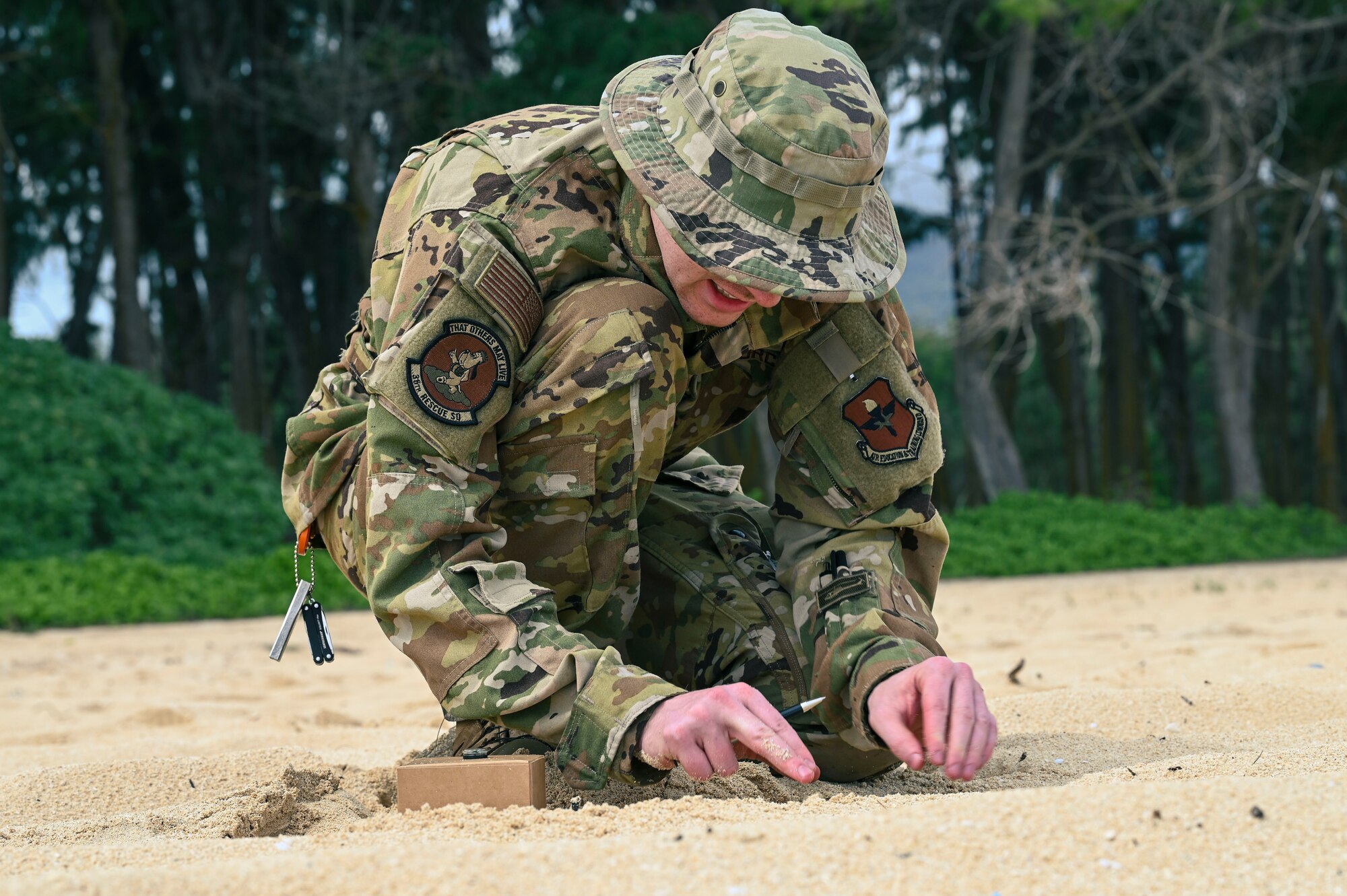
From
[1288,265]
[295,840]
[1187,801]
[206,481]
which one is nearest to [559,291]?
[295,840]

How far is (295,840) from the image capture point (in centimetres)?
150

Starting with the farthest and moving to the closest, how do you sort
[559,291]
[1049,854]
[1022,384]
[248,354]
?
[1022,384]
[248,354]
[559,291]
[1049,854]

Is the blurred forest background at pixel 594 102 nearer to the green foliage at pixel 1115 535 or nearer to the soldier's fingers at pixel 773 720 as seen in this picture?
the green foliage at pixel 1115 535

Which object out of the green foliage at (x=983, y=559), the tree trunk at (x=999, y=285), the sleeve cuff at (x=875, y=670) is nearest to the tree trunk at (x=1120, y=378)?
the tree trunk at (x=999, y=285)

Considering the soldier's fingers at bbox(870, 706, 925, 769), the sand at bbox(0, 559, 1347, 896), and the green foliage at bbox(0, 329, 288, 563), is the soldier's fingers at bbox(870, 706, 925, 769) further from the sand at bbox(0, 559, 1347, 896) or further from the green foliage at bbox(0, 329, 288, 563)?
the green foliage at bbox(0, 329, 288, 563)

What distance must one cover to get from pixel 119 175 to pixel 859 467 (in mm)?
10235

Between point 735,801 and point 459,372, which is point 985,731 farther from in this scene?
point 459,372

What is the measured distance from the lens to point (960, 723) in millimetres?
1650

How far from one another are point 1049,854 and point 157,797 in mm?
1498

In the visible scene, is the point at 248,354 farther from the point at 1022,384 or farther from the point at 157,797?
the point at 1022,384

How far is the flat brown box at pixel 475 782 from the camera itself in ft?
5.44

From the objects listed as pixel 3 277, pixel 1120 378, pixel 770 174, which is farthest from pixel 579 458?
pixel 1120 378

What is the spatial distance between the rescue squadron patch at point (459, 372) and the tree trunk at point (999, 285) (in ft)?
27.5

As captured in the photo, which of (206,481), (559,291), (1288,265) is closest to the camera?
(559,291)
